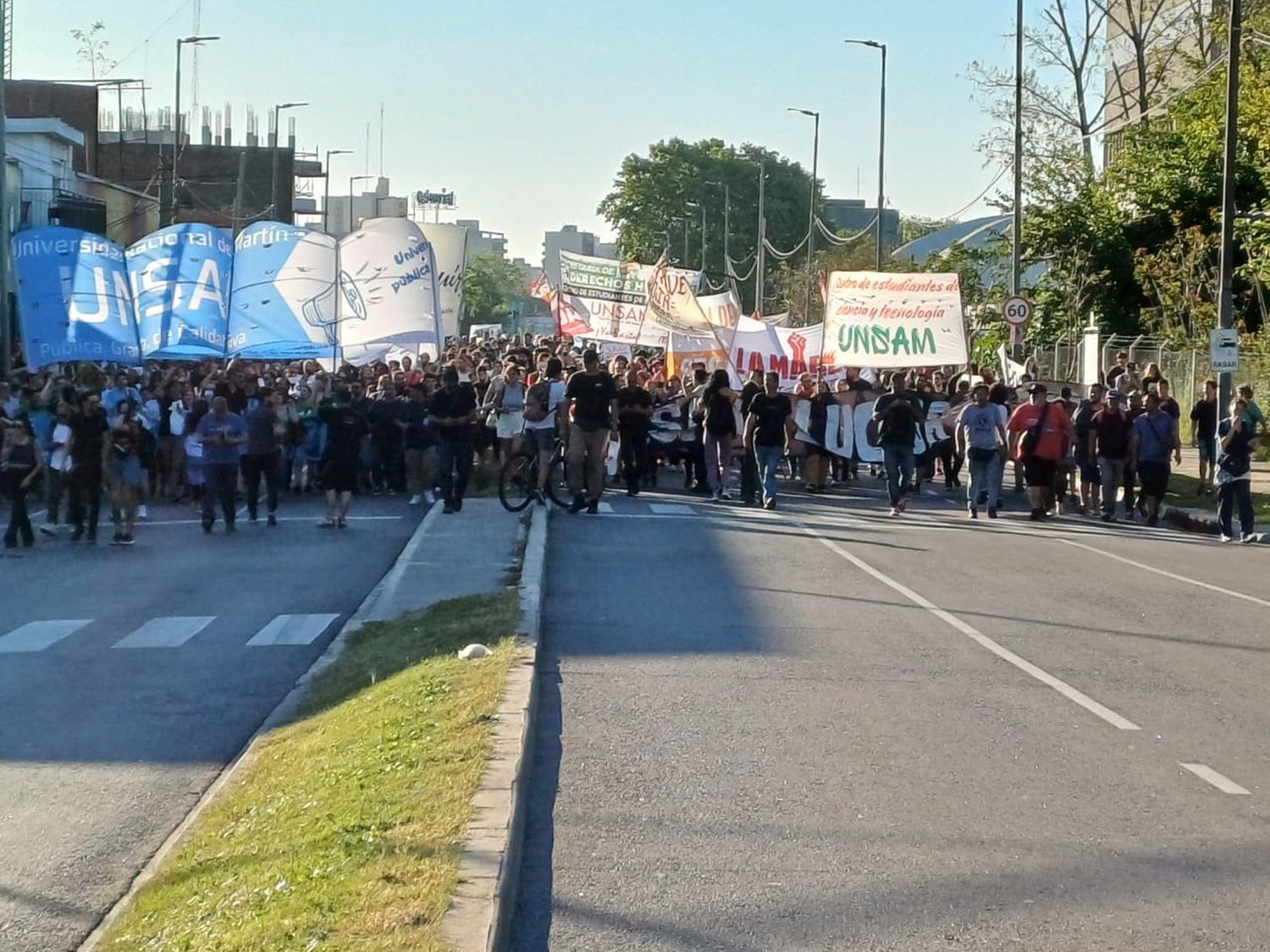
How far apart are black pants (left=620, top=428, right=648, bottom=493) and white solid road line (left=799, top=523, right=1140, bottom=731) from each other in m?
6.95

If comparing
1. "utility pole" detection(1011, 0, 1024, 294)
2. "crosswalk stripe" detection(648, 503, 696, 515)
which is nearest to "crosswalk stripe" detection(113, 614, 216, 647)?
"crosswalk stripe" detection(648, 503, 696, 515)

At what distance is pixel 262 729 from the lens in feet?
34.6

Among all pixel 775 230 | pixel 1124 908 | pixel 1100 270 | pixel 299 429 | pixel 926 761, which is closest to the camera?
pixel 1124 908

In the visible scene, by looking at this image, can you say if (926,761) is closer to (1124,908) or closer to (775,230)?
(1124,908)

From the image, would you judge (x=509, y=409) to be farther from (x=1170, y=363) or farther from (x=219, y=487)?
(x=1170, y=363)

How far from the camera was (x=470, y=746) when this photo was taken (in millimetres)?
8258

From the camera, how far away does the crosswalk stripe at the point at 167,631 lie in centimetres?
1378

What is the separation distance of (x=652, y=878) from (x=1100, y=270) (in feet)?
145

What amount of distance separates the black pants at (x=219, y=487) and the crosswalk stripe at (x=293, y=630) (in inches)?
266

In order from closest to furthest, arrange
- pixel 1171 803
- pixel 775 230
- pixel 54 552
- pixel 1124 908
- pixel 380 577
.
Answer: pixel 1124 908
pixel 1171 803
pixel 380 577
pixel 54 552
pixel 775 230

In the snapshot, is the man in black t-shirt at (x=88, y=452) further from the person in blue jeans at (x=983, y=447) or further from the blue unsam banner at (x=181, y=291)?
the person in blue jeans at (x=983, y=447)

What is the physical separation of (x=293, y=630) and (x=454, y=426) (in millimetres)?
7916

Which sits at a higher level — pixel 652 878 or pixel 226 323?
pixel 226 323

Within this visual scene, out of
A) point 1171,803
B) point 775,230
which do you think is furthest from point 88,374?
point 775,230
